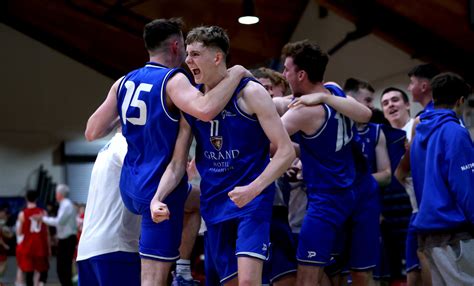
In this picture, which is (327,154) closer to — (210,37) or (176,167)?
(176,167)

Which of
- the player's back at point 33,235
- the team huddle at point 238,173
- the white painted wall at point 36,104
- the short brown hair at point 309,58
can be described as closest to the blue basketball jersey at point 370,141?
the team huddle at point 238,173

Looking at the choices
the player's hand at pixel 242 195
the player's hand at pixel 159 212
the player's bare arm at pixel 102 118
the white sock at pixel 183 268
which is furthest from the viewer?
the white sock at pixel 183 268

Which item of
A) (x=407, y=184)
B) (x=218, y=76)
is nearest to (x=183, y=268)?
(x=218, y=76)

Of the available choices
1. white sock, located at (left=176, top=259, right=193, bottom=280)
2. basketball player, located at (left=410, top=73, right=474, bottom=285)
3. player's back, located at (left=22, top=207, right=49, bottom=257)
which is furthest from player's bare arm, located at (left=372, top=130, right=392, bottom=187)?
player's back, located at (left=22, top=207, right=49, bottom=257)

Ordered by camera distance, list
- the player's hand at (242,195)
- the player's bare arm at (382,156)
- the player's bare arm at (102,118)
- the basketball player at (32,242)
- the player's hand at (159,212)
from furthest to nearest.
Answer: the basketball player at (32,242), the player's bare arm at (382,156), the player's bare arm at (102,118), the player's hand at (159,212), the player's hand at (242,195)

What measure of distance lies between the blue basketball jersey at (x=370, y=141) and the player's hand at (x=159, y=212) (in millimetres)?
2757

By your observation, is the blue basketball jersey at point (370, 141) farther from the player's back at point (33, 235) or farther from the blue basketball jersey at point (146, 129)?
the player's back at point (33, 235)

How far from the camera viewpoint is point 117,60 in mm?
21375

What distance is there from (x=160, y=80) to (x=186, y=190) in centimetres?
71

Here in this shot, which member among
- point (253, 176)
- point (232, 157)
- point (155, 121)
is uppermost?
point (155, 121)

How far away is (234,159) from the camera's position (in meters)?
4.02

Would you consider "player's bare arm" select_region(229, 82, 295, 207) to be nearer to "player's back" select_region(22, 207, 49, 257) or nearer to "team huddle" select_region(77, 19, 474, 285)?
"team huddle" select_region(77, 19, 474, 285)

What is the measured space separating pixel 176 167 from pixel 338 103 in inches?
55.3

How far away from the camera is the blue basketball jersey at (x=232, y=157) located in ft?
13.1
